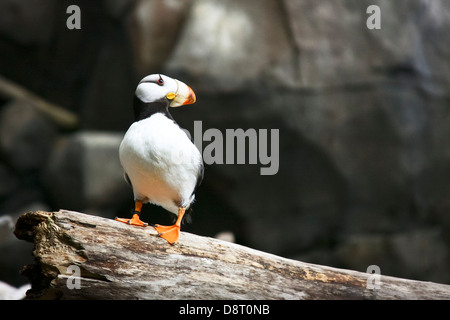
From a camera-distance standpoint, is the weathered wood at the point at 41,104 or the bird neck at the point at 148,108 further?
the weathered wood at the point at 41,104

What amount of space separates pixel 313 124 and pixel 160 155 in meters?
2.21

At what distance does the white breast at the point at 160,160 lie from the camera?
5.47 ft

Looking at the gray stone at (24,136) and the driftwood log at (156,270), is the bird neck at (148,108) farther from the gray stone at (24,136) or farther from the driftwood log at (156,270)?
the gray stone at (24,136)

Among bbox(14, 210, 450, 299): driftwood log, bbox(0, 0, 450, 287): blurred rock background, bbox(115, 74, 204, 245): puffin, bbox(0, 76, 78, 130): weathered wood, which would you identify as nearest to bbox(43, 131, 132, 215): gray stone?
bbox(0, 0, 450, 287): blurred rock background

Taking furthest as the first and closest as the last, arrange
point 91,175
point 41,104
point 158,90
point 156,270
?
point 41,104 → point 91,175 → point 158,90 → point 156,270

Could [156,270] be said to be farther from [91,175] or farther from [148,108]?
[91,175]

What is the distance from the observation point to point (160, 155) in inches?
65.5

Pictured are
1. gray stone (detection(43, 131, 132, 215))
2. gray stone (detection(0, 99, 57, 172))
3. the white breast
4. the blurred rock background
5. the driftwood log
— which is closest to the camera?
the driftwood log

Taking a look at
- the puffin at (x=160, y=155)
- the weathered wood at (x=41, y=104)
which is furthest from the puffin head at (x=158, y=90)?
the weathered wood at (x=41, y=104)

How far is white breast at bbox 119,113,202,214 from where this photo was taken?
1.67 metres

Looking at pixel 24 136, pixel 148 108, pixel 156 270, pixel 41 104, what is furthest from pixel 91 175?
pixel 156 270

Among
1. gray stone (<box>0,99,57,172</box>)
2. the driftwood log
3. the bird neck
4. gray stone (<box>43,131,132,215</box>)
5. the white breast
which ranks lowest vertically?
the driftwood log

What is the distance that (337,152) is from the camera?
372 centimetres

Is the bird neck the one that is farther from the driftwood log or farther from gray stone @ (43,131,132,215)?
gray stone @ (43,131,132,215)
